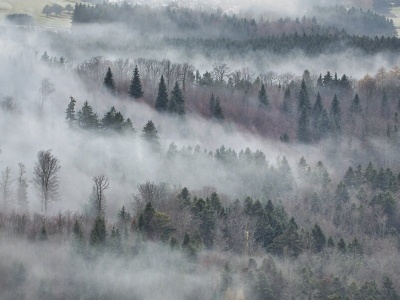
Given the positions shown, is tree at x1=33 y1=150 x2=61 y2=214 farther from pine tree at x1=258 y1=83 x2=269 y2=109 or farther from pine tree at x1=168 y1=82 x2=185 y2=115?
pine tree at x1=258 y1=83 x2=269 y2=109

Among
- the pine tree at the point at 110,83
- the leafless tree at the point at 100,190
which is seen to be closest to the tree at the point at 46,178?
the leafless tree at the point at 100,190

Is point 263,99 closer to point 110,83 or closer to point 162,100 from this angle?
point 162,100

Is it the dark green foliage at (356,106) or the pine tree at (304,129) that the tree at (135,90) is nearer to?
the pine tree at (304,129)

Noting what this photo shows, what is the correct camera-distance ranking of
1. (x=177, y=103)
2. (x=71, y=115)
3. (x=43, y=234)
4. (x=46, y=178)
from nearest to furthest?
(x=43, y=234) → (x=46, y=178) → (x=71, y=115) → (x=177, y=103)

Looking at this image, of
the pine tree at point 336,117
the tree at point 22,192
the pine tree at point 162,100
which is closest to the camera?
the tree at point 22,192

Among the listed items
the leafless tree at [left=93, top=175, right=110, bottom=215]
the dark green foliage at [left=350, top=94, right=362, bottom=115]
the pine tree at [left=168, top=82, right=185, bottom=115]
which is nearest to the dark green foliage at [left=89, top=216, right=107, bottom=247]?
the leafless tree at [left=93, top=175, right=110, bottom=215]

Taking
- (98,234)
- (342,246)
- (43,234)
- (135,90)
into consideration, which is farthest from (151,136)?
(342,246)
